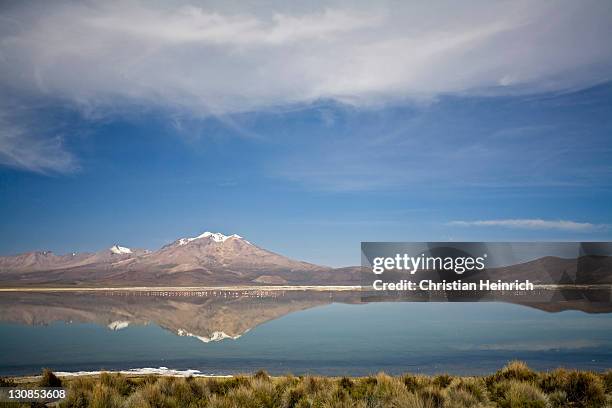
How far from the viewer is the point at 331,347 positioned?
A: 27.9 metres

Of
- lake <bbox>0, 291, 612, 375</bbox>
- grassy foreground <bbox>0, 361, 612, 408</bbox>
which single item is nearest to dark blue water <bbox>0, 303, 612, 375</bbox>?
lake <bbox>0, 291, 612, 375</bbox>

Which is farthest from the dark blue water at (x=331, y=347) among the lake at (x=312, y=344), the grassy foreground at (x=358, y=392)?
the grassy foreground at (x=358, y=392)

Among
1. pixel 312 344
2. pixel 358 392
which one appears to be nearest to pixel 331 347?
pixel 312 344

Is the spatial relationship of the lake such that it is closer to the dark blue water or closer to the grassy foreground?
the dark blue water

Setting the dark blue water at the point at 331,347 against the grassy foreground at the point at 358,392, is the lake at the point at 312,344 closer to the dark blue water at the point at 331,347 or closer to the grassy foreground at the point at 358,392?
the dark blue water at the point at 331,347

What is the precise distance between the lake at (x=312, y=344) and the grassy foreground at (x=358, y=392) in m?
7.18

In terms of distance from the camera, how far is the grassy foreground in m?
9.69

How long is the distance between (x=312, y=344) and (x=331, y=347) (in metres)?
1.38

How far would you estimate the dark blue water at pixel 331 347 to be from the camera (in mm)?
21391

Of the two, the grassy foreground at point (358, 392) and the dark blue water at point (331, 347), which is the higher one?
the grassy foreground at point (358, 392)

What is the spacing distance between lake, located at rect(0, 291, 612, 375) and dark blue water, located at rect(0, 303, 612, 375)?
0.05 m

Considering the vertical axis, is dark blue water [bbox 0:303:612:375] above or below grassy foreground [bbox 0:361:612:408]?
below

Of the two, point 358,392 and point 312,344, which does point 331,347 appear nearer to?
point 312,344

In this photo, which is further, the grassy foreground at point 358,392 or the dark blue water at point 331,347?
the dark blue water at point 331,347
